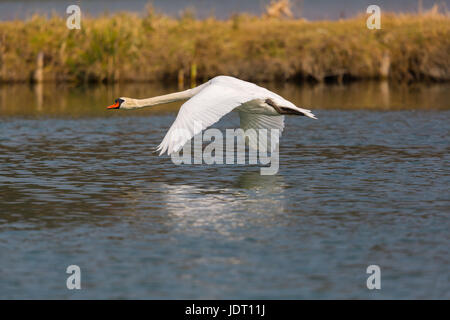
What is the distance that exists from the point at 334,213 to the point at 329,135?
8.90 meters

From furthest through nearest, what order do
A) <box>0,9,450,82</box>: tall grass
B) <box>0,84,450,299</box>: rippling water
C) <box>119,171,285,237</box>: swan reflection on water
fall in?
<box>0,9,450,82</box>: tall grass < <box>119,171,285,237</box>: swan reflection on water < <box>0,84,450,299</box>: rippling water

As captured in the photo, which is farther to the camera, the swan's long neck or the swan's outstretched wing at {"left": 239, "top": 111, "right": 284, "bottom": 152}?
the swan's outstretched wing at {"left": 239, "top": 111, "right": 284, "bottom": 152}

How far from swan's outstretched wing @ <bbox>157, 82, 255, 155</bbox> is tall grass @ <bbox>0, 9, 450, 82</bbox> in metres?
28.2

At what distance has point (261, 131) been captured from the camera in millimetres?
14664

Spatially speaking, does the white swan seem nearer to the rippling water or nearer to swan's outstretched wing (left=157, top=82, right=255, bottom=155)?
swan's outstretched wing (left=157, top=82, right=255, bottom=155)

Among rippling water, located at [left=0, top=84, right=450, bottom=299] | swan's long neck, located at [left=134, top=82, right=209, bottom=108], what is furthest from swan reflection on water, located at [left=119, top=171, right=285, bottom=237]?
swan's long neck, located at [left=134, top=82, right=209, bottom=108]

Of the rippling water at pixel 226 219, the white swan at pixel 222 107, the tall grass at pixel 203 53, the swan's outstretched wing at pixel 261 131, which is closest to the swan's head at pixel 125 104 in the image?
the white swan at pixel 222 107

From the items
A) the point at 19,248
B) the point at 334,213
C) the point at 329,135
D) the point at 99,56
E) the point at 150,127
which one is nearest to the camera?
the point at 19,248

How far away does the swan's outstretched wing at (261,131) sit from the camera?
47.8ft

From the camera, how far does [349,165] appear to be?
48.3 feet

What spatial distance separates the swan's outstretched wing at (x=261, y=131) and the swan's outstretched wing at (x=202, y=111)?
169 cm

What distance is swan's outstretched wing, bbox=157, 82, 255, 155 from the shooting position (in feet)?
35.1

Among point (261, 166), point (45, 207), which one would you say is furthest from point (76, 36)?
point (45, 207)
